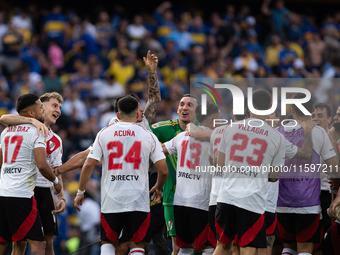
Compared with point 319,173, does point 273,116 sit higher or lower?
higher

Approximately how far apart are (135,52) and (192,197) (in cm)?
1127

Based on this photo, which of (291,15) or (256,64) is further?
(291,15)

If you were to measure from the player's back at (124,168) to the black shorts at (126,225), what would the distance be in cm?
9

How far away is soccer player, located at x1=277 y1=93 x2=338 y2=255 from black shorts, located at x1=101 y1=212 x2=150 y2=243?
84.2 inches

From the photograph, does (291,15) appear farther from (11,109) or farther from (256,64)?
(11,109)

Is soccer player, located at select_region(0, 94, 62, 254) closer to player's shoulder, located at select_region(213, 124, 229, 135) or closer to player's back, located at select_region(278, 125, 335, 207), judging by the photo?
player's shoulder, located at select_region(213, 124, 229, 135)

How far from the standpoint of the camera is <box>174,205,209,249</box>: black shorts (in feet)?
29.1

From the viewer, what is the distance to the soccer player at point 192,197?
886cm

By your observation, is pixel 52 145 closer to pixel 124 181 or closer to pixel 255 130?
pixel 124 181

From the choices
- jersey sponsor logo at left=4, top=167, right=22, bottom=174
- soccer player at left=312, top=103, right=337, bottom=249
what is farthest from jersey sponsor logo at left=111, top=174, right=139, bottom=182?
soccer player at left=312, top=103, right=337, bottom=249

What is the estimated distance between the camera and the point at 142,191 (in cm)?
822

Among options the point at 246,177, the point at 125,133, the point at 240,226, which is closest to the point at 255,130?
the point at 246,177

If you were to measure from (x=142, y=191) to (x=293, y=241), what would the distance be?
2.45m

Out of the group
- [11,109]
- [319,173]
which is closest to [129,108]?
[319,173]
